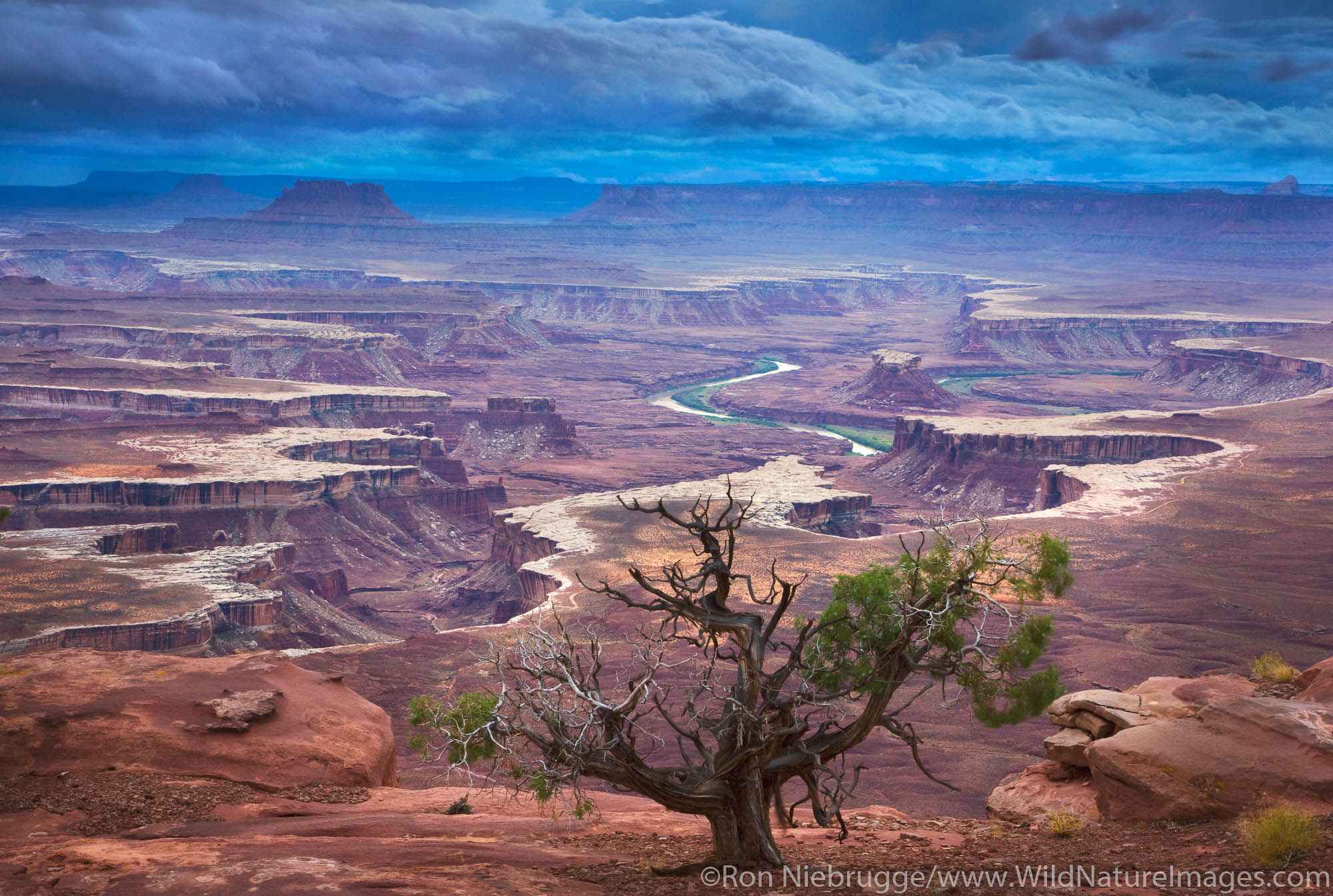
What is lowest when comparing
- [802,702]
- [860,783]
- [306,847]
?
[860,783]

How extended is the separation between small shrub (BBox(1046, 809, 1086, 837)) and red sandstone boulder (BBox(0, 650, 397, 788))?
1309 centimetres

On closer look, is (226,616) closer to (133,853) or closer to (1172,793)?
(133,853)

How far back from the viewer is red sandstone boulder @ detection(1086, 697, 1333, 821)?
2002cm

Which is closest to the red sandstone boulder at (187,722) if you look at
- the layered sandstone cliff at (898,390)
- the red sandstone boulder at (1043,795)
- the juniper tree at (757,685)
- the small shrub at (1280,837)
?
the juniper tree at (757,685)

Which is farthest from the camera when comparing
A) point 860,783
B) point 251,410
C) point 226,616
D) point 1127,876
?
point 251,410

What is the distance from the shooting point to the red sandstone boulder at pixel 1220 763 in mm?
20016

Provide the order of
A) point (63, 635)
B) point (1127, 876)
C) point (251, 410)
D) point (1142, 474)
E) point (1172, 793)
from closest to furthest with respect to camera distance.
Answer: point (1127, 876) < point (1172, 793) < point (63, 635) < point (1142, 474) < point (251, 410)

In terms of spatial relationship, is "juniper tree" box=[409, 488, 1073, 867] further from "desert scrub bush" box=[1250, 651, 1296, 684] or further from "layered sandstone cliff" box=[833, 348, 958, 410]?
"layered sandstone cliff" box=[833, 348, 958, 410]

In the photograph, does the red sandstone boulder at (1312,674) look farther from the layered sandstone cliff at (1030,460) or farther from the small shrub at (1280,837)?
the layered sandstone cliff at (1030,460)

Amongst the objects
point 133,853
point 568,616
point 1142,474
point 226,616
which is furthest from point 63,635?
point 1142,474

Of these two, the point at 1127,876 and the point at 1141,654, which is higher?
the point at 1127,876

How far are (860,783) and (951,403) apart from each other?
123788 millimetres

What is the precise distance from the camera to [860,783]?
37906 mm

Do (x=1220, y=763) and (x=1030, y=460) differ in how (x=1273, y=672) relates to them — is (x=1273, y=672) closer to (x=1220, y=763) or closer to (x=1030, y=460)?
(x=1220, y=763)
